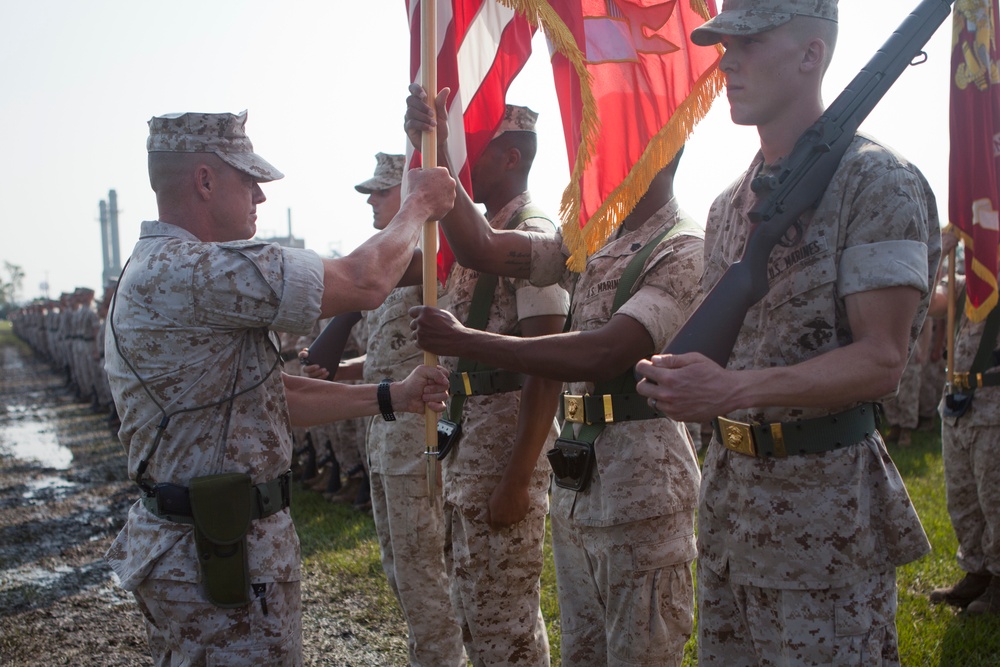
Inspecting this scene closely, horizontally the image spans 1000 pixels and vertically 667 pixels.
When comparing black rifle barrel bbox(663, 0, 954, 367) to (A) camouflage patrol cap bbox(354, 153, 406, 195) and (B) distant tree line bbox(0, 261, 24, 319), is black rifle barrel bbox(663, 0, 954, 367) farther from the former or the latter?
(B) distant tree line bbox(0, 261, 24, 319)

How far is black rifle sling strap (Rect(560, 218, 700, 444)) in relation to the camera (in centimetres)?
314

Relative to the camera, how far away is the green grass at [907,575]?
15.1ft

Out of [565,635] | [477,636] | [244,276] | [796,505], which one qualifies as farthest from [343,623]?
[796,505]

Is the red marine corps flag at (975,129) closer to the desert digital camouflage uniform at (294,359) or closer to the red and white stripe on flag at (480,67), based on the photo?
the red and white stripe on flag at (480,67)

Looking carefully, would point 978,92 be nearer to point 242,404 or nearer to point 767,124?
point 767,124

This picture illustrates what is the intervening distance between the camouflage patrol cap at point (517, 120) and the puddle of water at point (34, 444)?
433 inches

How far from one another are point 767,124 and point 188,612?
222 cm

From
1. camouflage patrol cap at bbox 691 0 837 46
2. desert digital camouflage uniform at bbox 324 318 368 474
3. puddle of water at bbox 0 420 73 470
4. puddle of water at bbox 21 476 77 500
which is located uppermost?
camouflage patrol cap at bbox 691 0 837 46

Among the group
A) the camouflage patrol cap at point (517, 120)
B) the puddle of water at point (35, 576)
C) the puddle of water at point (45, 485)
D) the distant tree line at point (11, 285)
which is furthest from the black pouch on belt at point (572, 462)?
the distant tree line at point (11, 285)

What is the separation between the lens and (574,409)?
326 centimetres

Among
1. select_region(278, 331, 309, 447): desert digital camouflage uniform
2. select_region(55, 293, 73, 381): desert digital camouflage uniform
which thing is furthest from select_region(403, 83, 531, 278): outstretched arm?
select_region(55, 293, 73, 381): desert digital camouflage uniform

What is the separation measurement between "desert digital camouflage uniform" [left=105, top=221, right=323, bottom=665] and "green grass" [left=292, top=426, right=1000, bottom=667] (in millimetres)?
2463

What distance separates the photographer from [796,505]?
2301 millimetres

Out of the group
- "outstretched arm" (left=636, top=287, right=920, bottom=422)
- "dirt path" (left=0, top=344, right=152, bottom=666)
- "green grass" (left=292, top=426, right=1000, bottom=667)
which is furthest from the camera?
"dirt path" (left=0, top=344, right=152, bottom=666)
